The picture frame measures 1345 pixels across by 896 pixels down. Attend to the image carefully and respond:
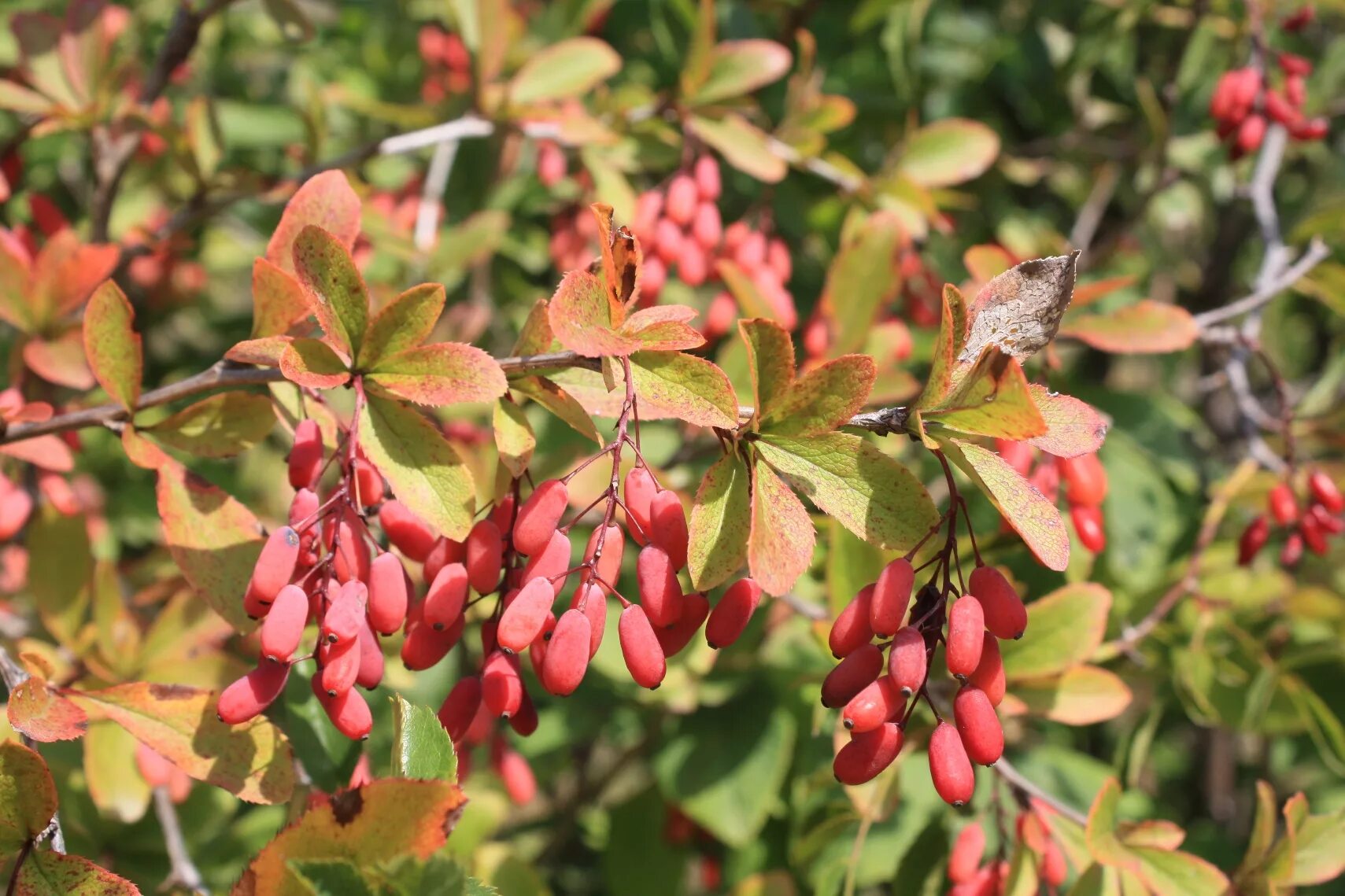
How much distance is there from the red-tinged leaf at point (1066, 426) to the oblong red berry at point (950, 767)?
0.74ft

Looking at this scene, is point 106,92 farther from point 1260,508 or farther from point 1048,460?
point 1260,508

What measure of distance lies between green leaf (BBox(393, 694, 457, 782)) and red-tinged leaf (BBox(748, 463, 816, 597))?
271mm

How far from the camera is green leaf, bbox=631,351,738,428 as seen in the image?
81cm

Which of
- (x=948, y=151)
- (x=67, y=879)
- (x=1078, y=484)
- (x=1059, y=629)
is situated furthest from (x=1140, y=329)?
(x=67, y=879)

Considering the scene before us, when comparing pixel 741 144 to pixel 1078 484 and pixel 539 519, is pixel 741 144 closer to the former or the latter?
pixel 1078 484

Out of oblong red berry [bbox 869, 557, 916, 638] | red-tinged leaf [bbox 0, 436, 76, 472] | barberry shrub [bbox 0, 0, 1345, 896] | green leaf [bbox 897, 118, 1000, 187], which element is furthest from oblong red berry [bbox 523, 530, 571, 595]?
green leaf [bbox 897, 118, 1000, 187]

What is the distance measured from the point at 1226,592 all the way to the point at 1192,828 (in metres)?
0.58

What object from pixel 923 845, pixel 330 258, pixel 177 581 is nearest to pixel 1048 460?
pixel 923 845

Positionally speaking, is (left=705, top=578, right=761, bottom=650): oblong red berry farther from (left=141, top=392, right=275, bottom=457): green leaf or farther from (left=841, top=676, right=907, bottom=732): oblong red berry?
(left=141, top=392, right=275, bottom=457): green leaf

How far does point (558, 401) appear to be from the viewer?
0.90 m

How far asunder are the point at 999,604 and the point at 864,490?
0.14 m

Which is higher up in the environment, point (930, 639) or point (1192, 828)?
point (930, 639)

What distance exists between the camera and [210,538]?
1004mm

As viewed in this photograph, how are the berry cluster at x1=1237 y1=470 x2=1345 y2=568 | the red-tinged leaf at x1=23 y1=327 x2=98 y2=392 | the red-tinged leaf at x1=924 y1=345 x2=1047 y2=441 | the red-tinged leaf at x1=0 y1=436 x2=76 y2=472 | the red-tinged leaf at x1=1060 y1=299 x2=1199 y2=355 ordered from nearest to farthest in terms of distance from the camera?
the red-tinged leaf at x1=924 y1=345 x2=1047 y2=441
the red-tinged leaf at x1=0 y1=436 x2=76 y2=472
the red-tinged leaf at x1=23 y1=327 x2=98 y2=392
the red-tinged leaf at x1=1060 y1=299 x2=1199 y2=355
the berry cluster at x1=1237 y1=470 x2=1345 y2=568
